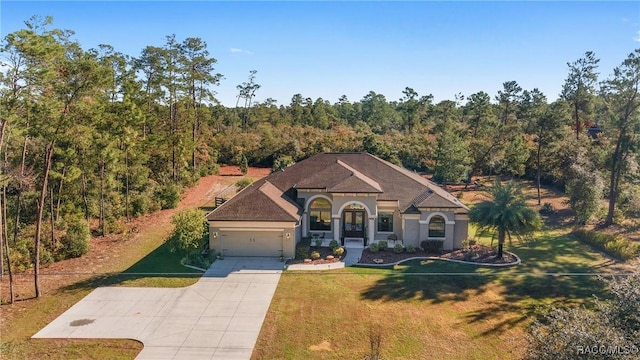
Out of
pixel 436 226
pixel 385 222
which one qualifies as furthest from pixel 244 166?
pixel 436 226

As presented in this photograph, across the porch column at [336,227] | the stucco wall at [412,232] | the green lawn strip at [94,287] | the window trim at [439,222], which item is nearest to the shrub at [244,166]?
the green lawn strip at [94,287]

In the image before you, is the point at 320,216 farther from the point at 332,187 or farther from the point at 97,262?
the point at 97,262

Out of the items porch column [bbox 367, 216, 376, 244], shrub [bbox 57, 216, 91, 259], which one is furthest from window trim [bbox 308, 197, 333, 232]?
shrub [bbox 57, 216, 91, 259]

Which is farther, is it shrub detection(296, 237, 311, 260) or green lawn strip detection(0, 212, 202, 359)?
shrub detection(296, 237, 311, 260)

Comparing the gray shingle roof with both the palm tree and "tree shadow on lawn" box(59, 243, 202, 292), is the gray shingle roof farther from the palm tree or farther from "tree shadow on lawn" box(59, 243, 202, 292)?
"tree shadow on lawn" box(59, 243, 202, 292)

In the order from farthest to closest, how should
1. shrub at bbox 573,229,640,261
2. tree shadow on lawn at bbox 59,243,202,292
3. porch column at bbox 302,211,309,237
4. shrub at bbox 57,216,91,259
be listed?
porch column at bbox 302,211,309,237 < shrub at bbox 573,229,640,261 < shrub at bbox 57,216,91,259 < tree shadow on lawn at bbox 59,243,202,292

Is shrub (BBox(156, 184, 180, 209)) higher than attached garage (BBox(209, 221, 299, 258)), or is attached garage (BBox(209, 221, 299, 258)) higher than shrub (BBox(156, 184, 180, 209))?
shrub (BBox(156, 184, 180, 209))

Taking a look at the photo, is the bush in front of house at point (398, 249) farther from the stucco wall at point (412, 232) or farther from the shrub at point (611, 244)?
the shrub at point (611, 244)
